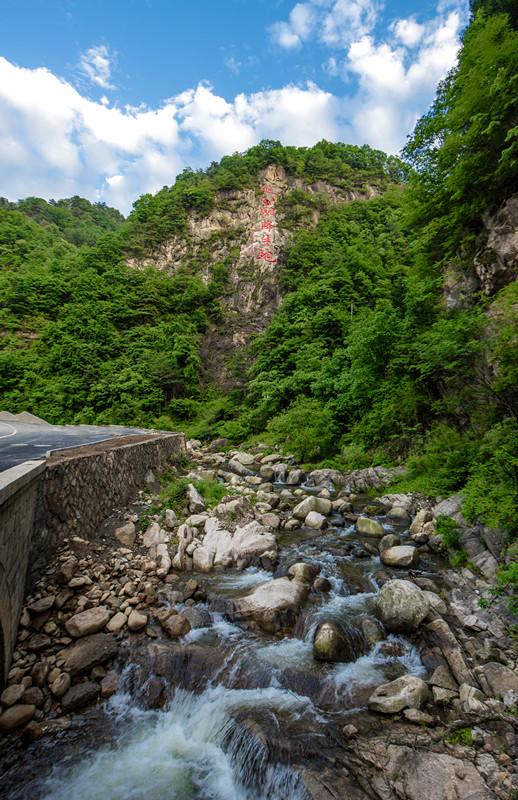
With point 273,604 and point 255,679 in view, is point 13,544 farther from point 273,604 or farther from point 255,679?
point 273,604

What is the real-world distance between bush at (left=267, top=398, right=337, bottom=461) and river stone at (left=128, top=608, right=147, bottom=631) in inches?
437

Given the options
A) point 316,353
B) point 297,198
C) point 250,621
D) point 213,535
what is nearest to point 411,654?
point 250,621

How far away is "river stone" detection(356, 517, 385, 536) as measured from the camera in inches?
303

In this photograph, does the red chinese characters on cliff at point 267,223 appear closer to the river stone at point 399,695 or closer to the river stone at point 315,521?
the river stone at point 315,521

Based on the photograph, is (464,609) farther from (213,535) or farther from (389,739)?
(213,535)

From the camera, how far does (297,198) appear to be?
42656mm

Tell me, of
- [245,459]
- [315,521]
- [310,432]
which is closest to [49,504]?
[315,521]

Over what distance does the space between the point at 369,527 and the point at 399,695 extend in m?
4.54

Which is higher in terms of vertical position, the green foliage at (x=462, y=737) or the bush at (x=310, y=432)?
the bush at (x=310, y=432)

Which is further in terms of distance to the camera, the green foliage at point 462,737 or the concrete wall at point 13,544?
the concrete wall at point 13,544

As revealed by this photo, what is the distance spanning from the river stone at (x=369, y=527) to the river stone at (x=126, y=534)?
5227mm

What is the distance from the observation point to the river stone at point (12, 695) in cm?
338

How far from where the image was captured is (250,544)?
6.96 metres

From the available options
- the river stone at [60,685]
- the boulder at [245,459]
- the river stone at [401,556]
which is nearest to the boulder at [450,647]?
the river stone at [401,556]
